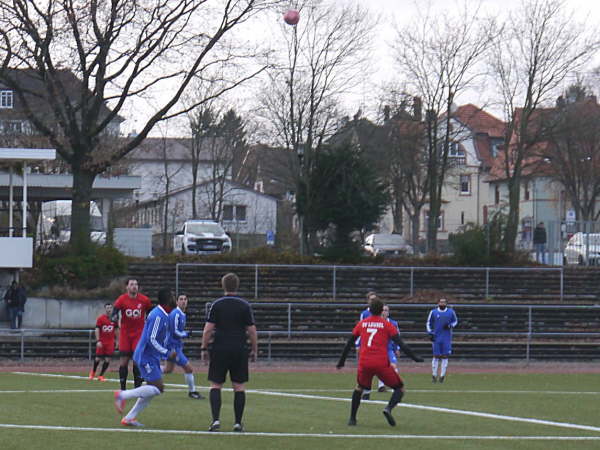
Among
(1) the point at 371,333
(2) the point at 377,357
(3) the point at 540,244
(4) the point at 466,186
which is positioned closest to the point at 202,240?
(3) the point at 540,244

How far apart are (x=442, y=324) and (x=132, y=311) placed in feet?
28.0

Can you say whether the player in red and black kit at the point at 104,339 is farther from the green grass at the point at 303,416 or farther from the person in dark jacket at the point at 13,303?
the person in dark jacket at the point at 13,303

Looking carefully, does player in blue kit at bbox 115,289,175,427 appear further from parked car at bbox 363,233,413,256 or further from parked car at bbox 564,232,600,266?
parked car at bbox 363,233,413,256

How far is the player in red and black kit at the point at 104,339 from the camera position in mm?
20844

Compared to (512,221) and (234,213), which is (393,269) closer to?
(512,221)

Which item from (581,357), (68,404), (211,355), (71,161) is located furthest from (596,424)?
(71,161)

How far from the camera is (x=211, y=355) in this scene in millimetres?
11500

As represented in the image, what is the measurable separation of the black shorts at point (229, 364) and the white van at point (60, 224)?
1086 inches

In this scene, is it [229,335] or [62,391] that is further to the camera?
[62,391]

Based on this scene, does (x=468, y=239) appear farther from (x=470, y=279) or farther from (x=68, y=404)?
(x=68, y=404)

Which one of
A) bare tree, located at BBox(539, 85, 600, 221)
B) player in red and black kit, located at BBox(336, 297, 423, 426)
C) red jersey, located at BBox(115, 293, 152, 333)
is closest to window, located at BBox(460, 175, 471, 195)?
bare tree, located at BBox(539, 85, 600, 221)

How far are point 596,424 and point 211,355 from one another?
541 cm

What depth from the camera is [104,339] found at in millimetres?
21062

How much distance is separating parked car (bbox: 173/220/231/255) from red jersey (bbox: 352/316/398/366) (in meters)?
32.8
